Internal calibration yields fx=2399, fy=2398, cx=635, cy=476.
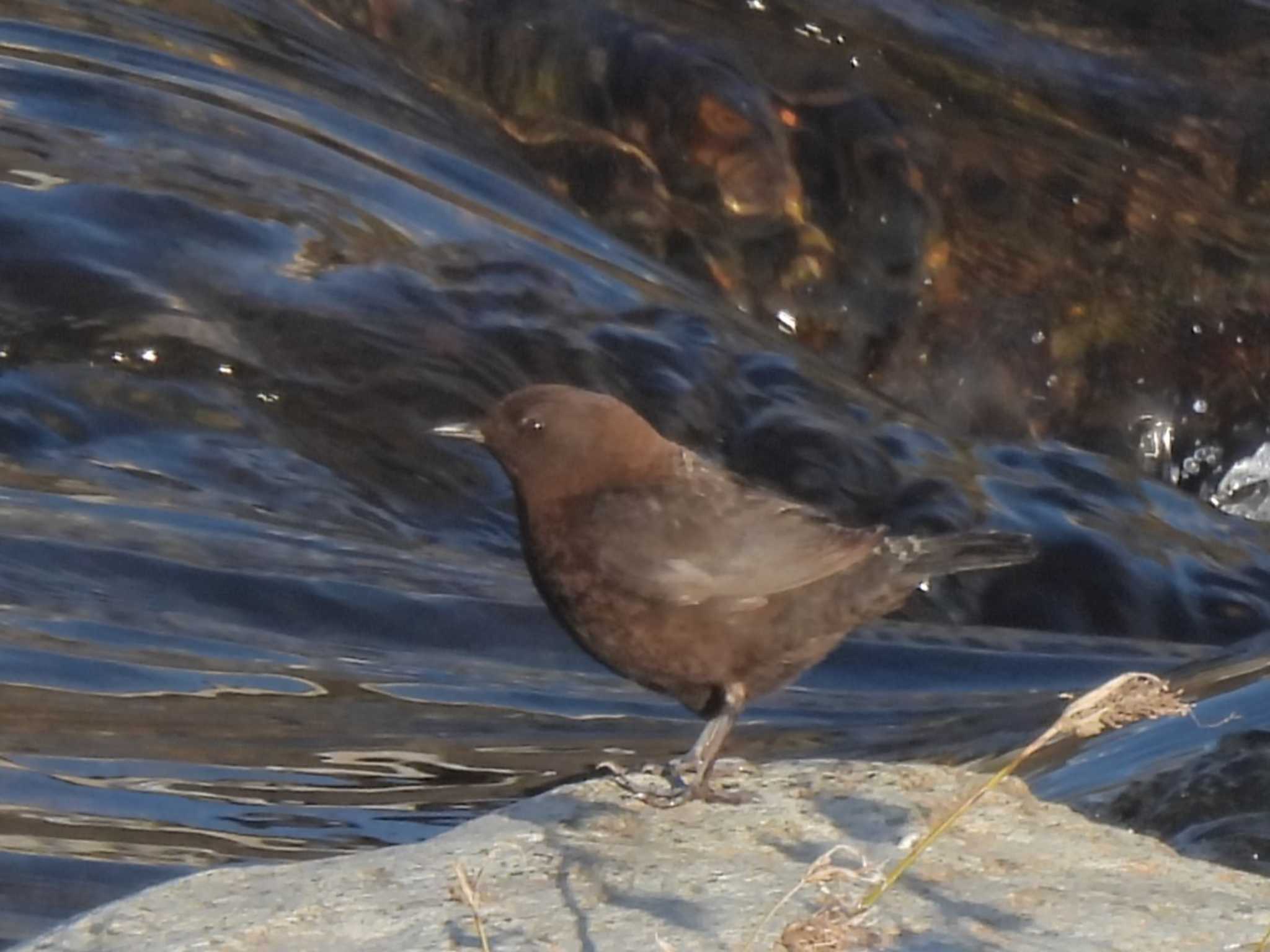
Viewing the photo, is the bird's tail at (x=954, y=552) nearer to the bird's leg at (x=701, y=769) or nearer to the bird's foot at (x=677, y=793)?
the bird's leg at (x=701, y=769)

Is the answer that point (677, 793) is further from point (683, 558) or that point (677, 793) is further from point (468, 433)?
point (468, 433)

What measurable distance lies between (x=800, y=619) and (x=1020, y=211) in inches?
192

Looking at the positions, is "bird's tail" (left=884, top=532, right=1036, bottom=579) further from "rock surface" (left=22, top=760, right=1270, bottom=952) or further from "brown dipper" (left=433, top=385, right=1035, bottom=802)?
"rock surface" (left=22, top=760, right=1270, bottom=952)

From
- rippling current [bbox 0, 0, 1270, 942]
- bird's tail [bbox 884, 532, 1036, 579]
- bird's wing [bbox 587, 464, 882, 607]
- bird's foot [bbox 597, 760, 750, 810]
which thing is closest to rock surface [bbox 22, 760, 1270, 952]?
bird's foot [bbox 597, 760, 750, 810]

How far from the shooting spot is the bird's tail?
196 inches

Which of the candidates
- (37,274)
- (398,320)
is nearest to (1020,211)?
(398,320)

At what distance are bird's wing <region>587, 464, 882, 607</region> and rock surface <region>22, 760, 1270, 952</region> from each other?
1.77 ft

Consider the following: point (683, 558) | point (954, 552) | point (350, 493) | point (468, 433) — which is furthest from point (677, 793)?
point (350, 493)

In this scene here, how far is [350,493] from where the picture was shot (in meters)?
6.48

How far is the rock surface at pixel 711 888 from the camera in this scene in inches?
130

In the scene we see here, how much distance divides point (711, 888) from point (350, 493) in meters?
3.08

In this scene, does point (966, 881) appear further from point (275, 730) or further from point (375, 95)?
point (375, 95)

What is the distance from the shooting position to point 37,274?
22.4 ft

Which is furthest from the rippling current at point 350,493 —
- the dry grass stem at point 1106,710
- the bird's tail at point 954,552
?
the dry grass stem at point 1106,710
